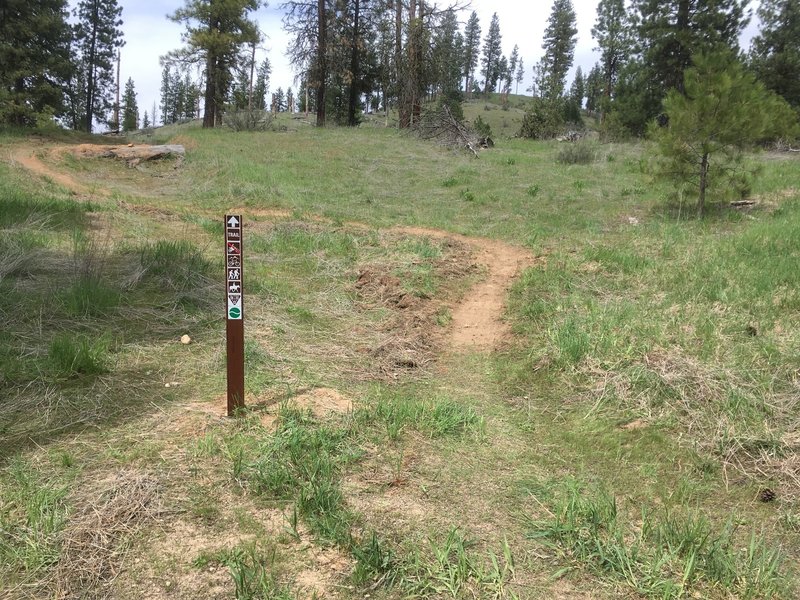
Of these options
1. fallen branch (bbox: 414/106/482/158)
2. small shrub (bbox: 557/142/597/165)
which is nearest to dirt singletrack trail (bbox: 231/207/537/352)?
small shrub (bbox: 557/142/597/165)

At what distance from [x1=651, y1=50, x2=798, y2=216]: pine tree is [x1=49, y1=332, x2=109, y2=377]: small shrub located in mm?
9635

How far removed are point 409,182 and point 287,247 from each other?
739 centimetres

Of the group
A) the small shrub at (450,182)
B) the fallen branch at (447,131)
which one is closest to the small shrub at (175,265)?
the small shrub at (450,182)

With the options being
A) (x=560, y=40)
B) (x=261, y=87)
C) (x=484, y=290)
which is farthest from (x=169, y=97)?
(x=484, y=290)

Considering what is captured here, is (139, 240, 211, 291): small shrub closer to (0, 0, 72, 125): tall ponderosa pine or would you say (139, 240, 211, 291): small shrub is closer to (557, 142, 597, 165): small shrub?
(557, 142, 597, 165): small shrub

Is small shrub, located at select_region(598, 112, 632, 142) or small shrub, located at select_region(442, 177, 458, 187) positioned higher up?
small shrub, located at select_region(598, 112, 632, 142)

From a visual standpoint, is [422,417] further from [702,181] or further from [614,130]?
[614,130]

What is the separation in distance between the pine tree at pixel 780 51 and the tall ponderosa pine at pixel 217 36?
24.4 metres

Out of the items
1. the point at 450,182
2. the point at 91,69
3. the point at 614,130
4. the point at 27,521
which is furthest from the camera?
the point at 91,69

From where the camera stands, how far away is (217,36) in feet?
75.9

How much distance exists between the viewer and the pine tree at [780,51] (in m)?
24.8

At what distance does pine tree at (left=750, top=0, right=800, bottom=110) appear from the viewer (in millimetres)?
24844

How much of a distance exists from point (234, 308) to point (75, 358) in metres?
1.38

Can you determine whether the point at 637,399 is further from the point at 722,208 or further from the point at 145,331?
the point at 722,208
